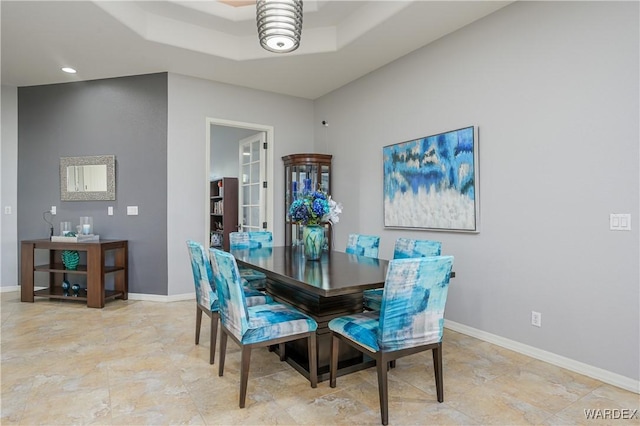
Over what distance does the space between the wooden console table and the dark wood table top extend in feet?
6.84

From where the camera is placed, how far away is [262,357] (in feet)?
9.44

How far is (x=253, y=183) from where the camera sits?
5.67 meters

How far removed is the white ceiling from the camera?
10.6 feet

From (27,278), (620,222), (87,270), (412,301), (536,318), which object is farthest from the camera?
(27,278)

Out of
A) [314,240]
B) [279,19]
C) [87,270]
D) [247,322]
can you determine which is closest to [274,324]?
[247,322]

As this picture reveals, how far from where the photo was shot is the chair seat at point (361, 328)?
80.4 inches

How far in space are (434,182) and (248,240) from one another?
6.55ft

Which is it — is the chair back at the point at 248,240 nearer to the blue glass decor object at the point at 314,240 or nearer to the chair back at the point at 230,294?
the blue glass decor object at the point at 314,240

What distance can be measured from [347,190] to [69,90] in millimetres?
3833

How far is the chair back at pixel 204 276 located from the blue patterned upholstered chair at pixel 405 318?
3.68 feet

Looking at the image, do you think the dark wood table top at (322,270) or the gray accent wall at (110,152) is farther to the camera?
the gray accent wall at (110,152)

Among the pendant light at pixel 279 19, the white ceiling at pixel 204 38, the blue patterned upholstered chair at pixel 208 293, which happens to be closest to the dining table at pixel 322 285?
the blue patterned upholstered chair at pixel 208 293

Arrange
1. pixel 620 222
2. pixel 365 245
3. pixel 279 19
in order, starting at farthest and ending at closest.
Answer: pixel 365 245, pixel 620 222, pixel 279 19

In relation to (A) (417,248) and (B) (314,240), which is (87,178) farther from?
(A) (417,248)
